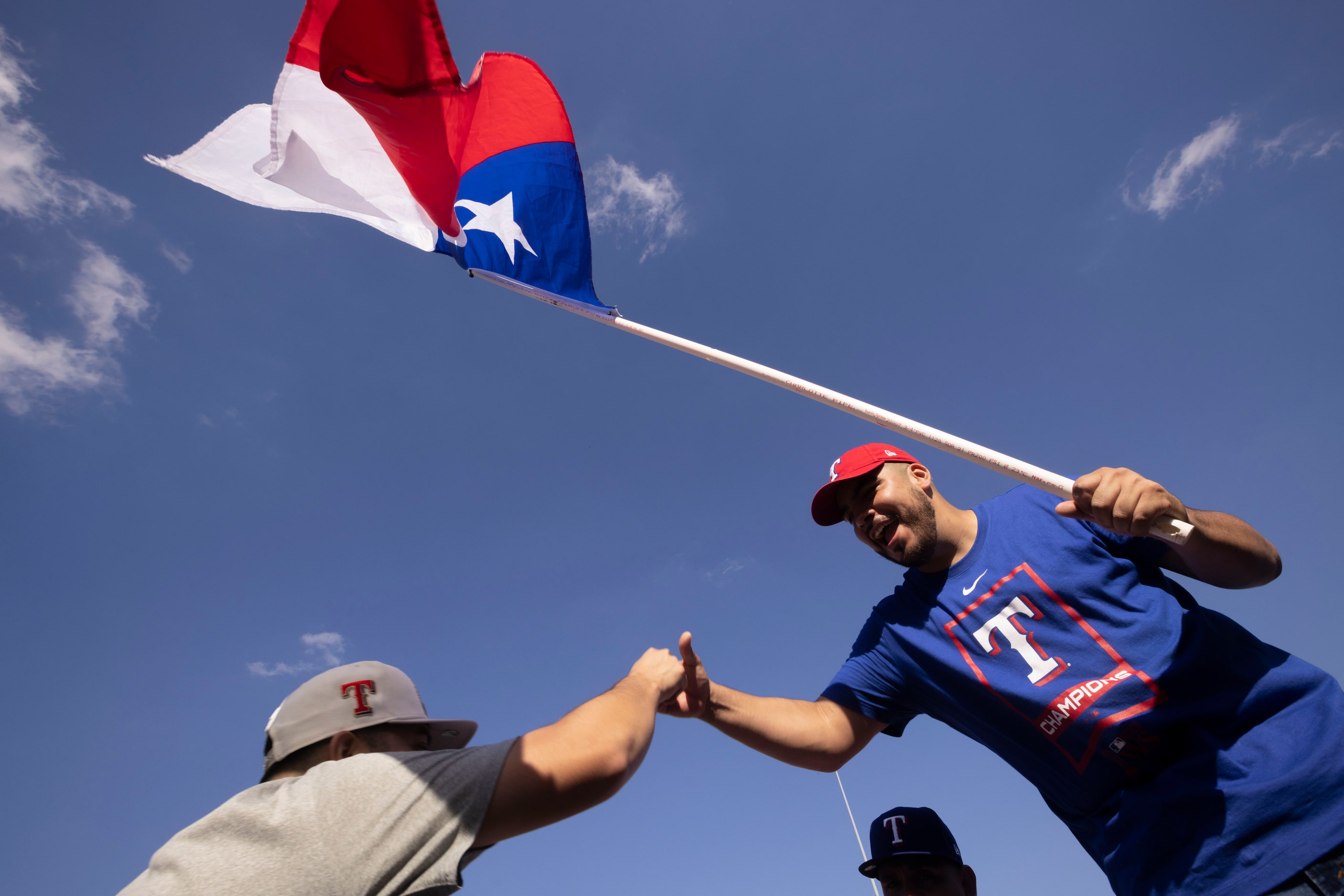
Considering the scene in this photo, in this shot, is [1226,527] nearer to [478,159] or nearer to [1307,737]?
[1307,737]

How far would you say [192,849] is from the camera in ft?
5.68

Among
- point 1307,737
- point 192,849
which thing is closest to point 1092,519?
point 1307,737

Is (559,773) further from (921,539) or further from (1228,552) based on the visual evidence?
(1228,552)

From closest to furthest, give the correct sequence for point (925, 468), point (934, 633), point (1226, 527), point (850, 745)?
point (1226, 527)
point (934, 633)
point (850, 745)
point (925, 468)

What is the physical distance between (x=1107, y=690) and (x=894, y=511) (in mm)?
1314

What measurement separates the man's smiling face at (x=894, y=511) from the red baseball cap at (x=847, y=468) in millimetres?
34

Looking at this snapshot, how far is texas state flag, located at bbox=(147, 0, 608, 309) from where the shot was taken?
457 cm

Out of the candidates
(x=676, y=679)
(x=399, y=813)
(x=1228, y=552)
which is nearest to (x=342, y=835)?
(x=399, y=813)

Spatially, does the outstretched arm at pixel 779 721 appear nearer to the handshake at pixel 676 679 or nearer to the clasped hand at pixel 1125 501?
the handshake at pixel 676 679

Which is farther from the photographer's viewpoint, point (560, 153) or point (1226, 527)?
point (560, 153)

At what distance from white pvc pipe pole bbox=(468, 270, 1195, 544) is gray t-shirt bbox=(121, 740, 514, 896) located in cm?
227

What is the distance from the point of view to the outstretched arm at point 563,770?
1.86 m

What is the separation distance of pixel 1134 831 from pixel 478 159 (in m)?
5.34

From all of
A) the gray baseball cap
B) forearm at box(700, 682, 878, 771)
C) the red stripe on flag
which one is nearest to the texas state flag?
the red stripe on flag
